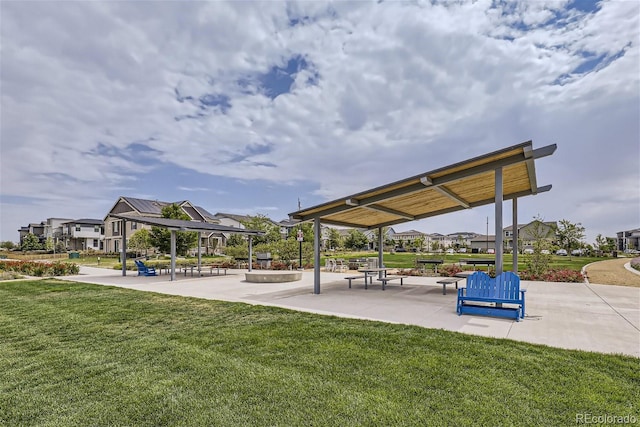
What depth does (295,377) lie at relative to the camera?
12.8ft

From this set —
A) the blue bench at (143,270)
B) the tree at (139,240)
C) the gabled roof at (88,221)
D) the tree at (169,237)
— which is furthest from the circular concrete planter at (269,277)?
the gabled roof at (88,221)

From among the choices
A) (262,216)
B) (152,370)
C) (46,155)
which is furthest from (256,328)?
(262,216)

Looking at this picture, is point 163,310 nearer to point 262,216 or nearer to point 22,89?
point 22,89

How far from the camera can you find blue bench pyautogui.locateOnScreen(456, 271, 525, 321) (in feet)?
23.2

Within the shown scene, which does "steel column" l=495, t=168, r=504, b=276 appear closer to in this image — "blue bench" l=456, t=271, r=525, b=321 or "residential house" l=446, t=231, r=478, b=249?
"blue bench" l=456, t=271, r=525, b=321

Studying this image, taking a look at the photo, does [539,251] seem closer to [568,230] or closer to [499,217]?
[499,217]

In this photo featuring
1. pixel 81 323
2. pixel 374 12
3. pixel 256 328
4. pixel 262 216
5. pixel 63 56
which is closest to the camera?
pixel 256 328

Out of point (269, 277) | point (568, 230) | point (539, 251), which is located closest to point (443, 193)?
point (269, 277)

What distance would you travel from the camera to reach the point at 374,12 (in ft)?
33.6

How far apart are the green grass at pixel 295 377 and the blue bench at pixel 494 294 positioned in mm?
2143

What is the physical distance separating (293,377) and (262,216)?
38.0 meters

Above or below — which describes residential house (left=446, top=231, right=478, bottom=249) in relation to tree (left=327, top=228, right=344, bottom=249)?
below

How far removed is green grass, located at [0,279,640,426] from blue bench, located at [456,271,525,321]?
7.03 feet

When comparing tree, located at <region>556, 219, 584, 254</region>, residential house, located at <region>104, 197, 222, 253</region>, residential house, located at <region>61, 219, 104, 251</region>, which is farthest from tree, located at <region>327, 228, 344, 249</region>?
residential house, located at <region>61, 219, 104, 251</region>
